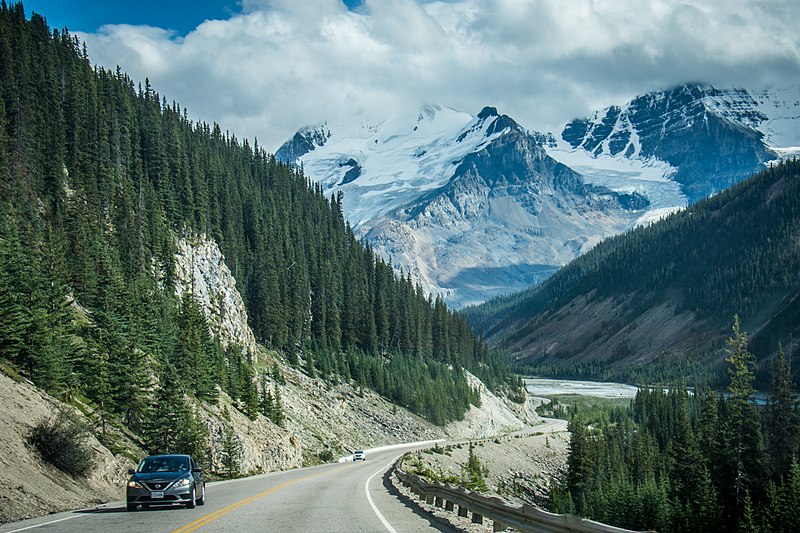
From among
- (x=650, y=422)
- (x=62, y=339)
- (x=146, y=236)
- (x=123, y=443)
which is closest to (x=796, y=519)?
(x=123, y=443)

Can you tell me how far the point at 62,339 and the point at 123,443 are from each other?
660 centimetres

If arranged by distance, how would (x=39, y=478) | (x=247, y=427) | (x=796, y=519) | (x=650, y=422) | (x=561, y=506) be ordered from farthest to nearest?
(x=650, y=422)
(x=561, y=506)
(x=247, y=427)
(x=796, y=519)
(x=39, y=478)

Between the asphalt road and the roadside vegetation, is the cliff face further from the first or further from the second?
the asphalt road

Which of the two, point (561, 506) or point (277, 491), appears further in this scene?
point (561, 506)

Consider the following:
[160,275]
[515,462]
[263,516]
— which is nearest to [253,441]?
[160,275]

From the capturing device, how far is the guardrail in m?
15.5

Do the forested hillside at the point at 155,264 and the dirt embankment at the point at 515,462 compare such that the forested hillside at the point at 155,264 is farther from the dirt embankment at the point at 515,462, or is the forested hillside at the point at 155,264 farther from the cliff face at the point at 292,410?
the dirt embankment at the point at 515,462

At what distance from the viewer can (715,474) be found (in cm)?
7125

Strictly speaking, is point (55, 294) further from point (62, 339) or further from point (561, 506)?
point (561, 506)

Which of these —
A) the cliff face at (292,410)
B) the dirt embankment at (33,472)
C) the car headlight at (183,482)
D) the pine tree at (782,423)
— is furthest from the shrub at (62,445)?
the pine tree at (782,423)

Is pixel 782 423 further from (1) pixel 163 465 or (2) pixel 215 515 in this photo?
(2) pixel 215 515

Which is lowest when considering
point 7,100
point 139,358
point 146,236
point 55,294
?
point 139,358

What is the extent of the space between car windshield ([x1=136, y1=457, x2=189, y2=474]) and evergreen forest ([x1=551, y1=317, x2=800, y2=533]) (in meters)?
44.1

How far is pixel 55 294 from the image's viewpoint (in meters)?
47.9
